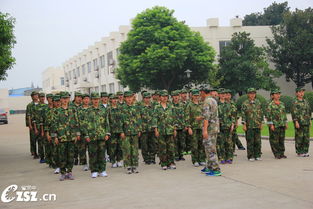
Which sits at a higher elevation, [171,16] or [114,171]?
[171,16]

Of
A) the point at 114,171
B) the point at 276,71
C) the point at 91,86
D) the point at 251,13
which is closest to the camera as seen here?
the point at 114,171

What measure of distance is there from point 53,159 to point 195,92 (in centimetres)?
443

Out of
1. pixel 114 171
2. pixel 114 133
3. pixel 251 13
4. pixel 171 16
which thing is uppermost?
pixel 251 13

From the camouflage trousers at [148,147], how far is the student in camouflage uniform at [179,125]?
0.71m

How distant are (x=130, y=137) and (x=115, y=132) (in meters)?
0.86

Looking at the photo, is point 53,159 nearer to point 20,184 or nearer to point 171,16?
point 20,184

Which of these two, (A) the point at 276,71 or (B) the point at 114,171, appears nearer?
(B) the point at 114,171

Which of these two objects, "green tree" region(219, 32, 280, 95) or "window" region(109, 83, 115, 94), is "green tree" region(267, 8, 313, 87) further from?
"window" region(109, 83, 115, 94)

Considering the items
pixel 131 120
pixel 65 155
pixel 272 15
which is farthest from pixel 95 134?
pixel 272 15

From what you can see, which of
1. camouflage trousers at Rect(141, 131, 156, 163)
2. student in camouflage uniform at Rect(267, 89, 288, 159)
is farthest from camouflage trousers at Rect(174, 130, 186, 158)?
student in camouflage uniform at Rect(267, 89, 288, 159)

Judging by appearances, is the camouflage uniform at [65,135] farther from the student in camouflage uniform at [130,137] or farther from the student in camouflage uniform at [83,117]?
the student in camouflage uniform at [130,137]

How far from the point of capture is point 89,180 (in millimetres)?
9016

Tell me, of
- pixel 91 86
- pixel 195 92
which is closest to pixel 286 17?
pixel 91 86

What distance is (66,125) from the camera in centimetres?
912
